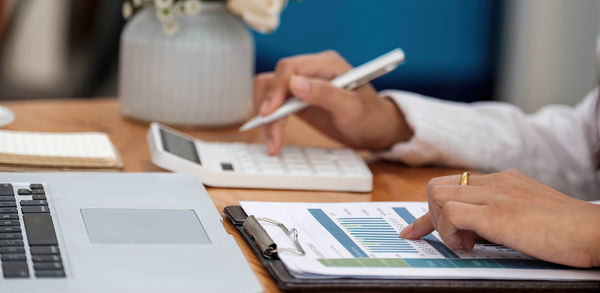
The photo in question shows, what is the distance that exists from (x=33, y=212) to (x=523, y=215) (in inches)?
15.7

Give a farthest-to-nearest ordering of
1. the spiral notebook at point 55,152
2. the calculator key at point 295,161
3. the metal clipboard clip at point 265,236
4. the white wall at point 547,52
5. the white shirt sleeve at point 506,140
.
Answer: the white wall at point 547,52
the white shirt sleeve at point 506,140
the calculator key at point 295,161
the spiral notebook at point 55,152
the metal clipboard clip at point 265,236

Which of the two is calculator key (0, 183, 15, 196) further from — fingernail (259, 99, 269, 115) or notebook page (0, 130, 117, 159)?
fingernail (259, 99, 269, 115)

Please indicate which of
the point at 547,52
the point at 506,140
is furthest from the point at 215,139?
the point at 547,52

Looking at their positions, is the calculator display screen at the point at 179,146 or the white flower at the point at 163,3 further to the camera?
the white flower at the point at 163,3

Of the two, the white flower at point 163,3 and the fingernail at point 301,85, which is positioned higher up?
the white flower at point 163,3

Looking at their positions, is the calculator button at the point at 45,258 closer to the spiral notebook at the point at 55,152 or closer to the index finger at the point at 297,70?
the spiral notebook at the point at 55,152

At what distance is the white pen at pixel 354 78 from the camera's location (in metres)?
1.03

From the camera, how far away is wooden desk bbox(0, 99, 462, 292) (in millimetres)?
893

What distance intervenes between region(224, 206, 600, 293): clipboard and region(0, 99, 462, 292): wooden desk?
59mm

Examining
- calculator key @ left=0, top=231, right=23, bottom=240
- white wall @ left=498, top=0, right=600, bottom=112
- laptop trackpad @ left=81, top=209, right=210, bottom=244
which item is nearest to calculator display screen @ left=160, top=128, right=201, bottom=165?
laptop trackpad @ left=81, top=209, right=210, bottom=244

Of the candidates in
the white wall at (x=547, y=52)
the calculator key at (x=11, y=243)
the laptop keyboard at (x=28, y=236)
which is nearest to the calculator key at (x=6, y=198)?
the laptop keyboard at (x=28, y=236)

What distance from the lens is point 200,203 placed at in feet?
2.51

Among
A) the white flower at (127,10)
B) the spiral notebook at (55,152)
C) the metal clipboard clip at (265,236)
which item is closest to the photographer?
the metal clipboard clip at (265,236)

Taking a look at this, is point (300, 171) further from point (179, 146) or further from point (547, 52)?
point (547, 52)
